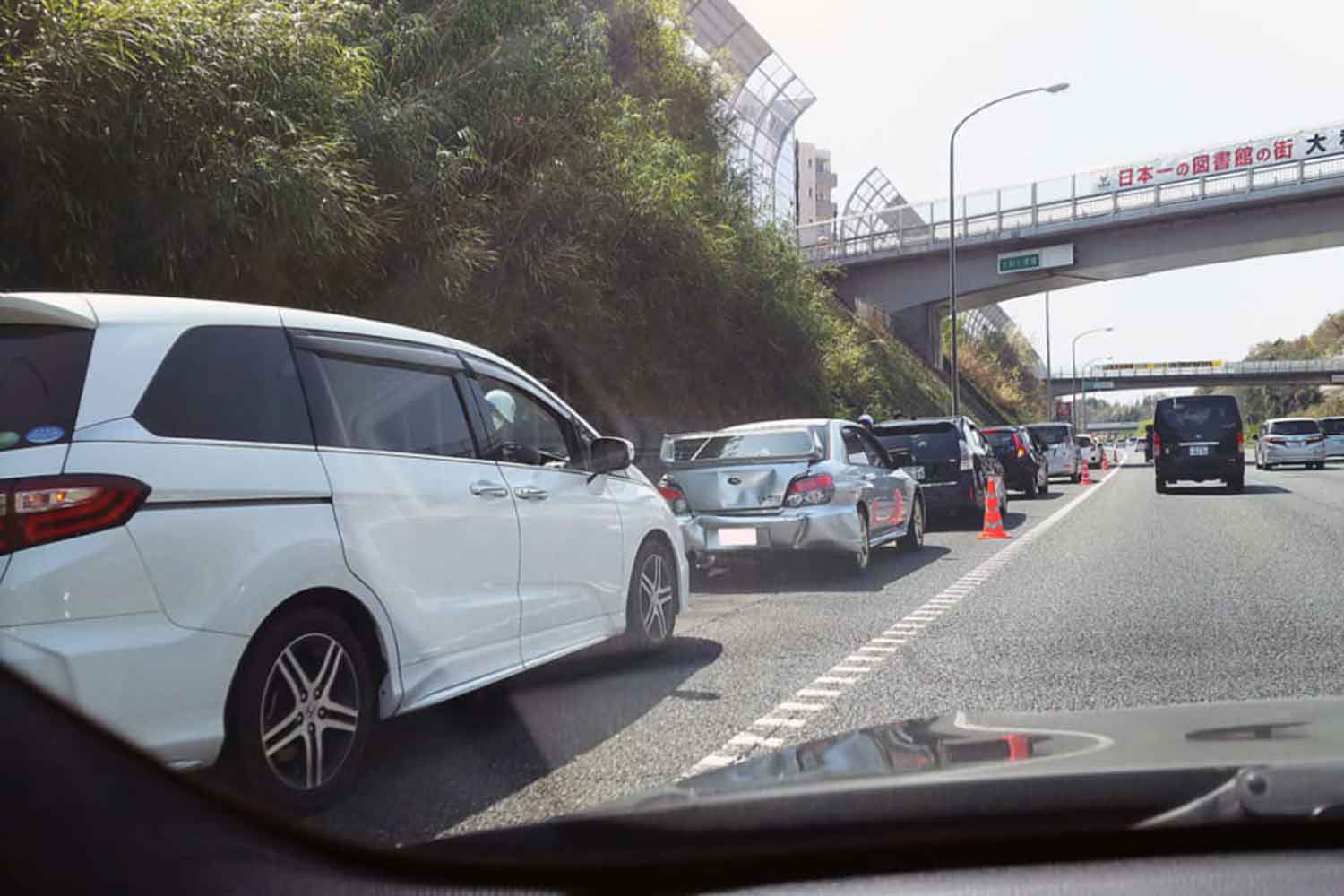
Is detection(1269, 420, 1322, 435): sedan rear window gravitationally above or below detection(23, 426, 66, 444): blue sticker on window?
above

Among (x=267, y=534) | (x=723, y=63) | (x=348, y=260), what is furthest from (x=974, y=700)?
(x=723, y=63)

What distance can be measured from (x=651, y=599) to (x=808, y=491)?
11.4ft

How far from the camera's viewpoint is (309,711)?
3596 millimetres

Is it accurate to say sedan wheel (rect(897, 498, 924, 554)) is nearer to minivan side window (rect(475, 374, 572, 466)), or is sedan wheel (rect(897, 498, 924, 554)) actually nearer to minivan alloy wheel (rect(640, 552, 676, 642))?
minivan alloy wheel (rect(640, 552, 676, 642))

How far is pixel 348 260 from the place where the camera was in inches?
396

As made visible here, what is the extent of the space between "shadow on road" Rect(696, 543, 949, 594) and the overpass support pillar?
117ft

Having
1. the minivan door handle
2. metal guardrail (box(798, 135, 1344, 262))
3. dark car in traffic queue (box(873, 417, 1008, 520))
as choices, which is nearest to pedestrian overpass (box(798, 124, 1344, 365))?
metal guardrail (box(798, 135, 1344, 262))

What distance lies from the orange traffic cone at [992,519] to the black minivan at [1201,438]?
9.11 m

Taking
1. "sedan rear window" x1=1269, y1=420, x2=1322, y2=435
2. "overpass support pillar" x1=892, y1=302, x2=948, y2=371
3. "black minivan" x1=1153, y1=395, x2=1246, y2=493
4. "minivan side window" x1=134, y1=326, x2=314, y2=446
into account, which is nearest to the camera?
"minivan side window" x1=134, y1=326, x2=314, y2=446

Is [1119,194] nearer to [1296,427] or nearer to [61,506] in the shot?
[1296,427]

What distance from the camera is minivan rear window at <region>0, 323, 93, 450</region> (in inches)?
116

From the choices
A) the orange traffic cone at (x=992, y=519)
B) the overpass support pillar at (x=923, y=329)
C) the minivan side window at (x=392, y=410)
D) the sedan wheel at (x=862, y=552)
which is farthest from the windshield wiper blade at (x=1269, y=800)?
the overpass support pillar at (x=923, y=329)

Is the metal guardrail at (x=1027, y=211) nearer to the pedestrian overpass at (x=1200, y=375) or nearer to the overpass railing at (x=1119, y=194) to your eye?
the overpass railing at (x=1119, y=194)

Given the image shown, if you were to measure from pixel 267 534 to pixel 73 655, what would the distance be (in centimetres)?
73
